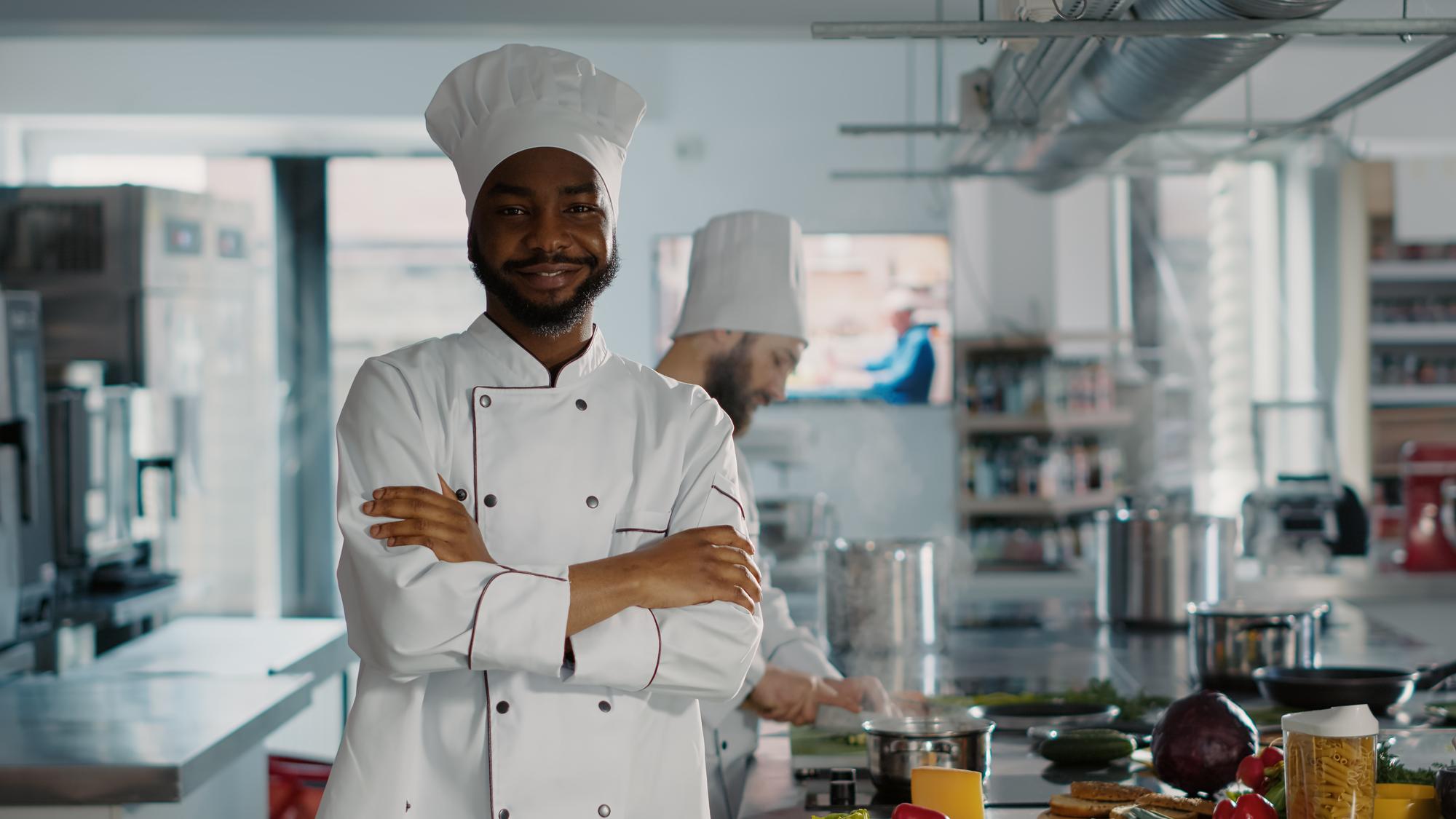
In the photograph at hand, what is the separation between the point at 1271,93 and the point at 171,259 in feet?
11.5

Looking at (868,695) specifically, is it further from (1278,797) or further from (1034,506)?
(1034,506)

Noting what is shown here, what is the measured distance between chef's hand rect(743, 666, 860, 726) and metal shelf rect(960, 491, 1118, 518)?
10.2 feet

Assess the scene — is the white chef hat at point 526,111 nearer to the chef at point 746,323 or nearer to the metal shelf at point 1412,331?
the chef at point 746,323

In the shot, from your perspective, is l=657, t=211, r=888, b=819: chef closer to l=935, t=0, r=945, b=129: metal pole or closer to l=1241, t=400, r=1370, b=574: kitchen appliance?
l=935, t=0, r=945, b=129: metal pole

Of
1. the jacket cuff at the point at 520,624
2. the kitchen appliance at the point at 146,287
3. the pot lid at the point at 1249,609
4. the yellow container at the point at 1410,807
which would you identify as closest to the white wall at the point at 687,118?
the kitchen appliance at the point at 146,287

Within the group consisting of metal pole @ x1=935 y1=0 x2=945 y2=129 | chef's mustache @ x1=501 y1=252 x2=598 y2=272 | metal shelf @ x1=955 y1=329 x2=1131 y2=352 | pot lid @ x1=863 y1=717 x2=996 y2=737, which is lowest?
pot lid @ x1=863 y1=717 x2=996 y2=737

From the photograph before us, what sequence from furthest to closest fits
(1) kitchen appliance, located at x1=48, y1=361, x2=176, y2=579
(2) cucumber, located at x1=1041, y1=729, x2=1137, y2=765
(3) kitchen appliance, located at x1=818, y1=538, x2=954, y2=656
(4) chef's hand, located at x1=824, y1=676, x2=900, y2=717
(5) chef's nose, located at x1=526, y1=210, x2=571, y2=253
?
(1) kitchen appliance, located at x1=48, y1=361, x2=176, y2=579
(3) kitchen appliance, located at x1=818, y1=538, x2=954, y2=656
(4) chef's hand, located at x1=824, y1=676, x2=900, y2=717
(2) cucumber, located at x1=1041, y1=729, x2=1137, y2=765
(5) chef's nose, located at x1=526, y1=210, x2=571, y2=253

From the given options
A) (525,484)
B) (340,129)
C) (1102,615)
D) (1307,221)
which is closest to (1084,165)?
(1102,615)

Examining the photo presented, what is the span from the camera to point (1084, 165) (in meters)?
3.40

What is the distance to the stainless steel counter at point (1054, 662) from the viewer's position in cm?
199

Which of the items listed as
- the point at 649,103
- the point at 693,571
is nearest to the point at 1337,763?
the point at 693,571

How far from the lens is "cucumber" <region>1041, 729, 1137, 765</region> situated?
5.86 feet

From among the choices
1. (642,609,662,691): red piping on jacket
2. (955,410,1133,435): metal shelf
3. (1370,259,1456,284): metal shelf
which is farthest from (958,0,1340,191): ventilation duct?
(1370,259,1456,284): metal shelf

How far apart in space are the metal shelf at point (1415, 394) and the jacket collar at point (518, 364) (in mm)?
5312
